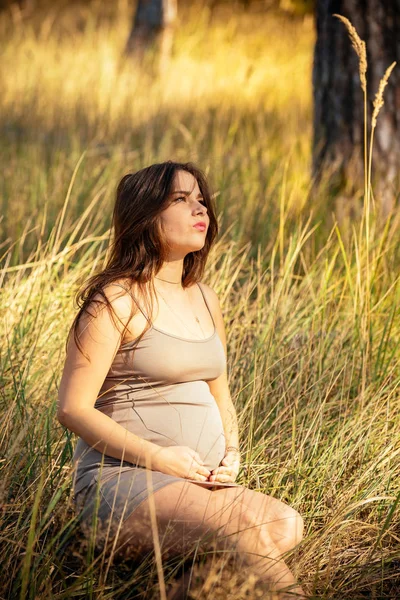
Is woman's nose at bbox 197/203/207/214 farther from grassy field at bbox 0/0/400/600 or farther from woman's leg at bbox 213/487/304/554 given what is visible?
woman's leg at bbox 213/487/304/554

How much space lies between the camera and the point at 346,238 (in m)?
3.83

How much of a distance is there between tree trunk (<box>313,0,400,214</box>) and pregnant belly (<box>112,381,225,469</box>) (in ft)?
7.05

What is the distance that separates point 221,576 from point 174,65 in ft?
23.1

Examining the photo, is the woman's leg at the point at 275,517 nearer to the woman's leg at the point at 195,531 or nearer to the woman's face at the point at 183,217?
the woman's leg at the point at 195,531

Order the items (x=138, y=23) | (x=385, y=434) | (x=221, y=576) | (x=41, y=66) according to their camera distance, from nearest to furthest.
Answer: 1. (x=221, y=576)
2. (x=385, y=434)
3. (x=41, y=66)
4. (x=138, y=23)

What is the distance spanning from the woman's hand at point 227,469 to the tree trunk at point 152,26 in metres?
7.88

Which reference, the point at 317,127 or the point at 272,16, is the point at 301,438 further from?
the point at 272,16

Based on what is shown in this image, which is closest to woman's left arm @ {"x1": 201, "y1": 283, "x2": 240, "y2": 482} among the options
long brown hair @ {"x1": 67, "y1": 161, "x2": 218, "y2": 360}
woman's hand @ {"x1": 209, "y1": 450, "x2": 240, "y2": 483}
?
woman's hand @ {"x1": 209, "y1": 450, "x2": 240, "y2": 483}

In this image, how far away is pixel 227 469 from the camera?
87.5 inches

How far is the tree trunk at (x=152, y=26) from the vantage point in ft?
31.8

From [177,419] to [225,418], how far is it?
0.90 feet

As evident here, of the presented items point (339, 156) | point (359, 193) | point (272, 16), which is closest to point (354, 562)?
point (359, 193)

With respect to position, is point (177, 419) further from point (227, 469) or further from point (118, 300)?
point (118, 300)

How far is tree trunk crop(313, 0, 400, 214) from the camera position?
424 cm
